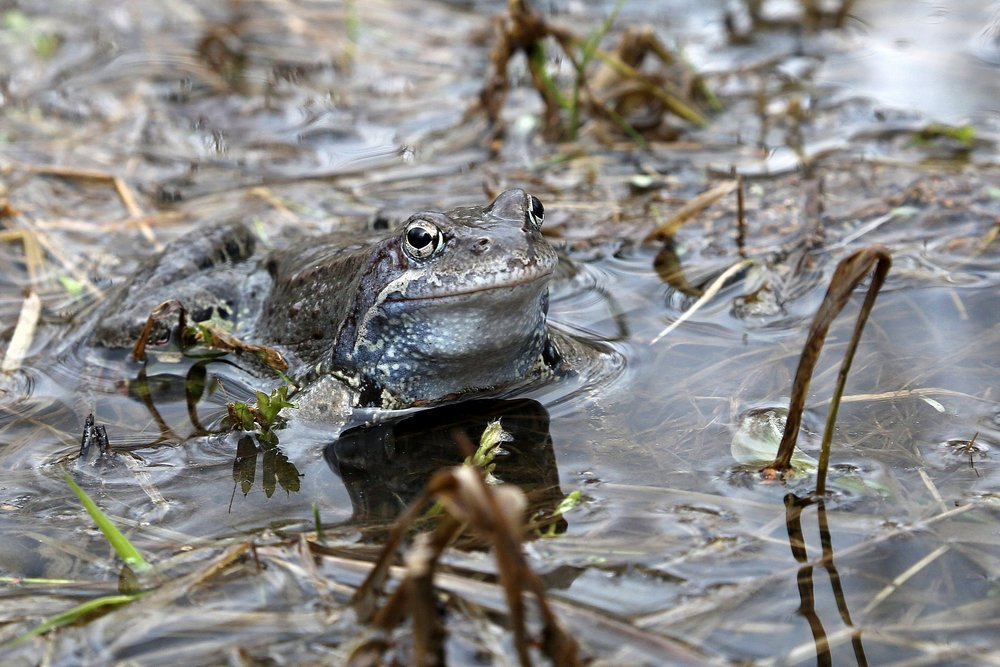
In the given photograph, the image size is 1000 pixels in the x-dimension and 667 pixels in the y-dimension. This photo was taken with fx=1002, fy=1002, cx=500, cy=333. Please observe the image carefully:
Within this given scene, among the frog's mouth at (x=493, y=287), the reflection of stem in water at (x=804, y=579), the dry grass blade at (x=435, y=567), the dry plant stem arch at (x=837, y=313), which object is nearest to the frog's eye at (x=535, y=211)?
the frog's mouth at (x=493, y=287)

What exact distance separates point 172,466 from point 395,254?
1.47m

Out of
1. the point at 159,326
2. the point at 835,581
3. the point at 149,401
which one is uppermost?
the point at 159,326

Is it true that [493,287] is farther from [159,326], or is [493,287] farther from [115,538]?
[159,326]

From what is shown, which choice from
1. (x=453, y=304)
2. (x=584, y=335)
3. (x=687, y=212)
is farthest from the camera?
(x=687, y=212)

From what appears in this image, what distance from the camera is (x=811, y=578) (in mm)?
3615

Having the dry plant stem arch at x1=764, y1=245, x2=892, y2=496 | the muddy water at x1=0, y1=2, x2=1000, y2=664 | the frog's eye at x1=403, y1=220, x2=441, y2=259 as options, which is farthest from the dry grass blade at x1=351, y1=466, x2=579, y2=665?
the frog's eye at x1=403, y1=220, x2=441, y2=259

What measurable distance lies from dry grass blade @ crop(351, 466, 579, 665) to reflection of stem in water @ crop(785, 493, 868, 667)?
0.95 m

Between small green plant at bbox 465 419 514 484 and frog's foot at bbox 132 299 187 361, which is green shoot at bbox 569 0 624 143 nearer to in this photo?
frog's foot at bbox 132 299 187 361

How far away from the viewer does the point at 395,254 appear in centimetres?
498

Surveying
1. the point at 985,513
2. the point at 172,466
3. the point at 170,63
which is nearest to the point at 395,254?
the point at 172,466

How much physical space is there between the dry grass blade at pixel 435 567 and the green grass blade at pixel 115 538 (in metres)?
1.05

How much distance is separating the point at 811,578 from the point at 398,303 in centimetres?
234

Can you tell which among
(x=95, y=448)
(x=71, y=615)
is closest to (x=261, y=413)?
(x=95, y=448)

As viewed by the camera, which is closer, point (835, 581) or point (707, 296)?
point (835, 581)
